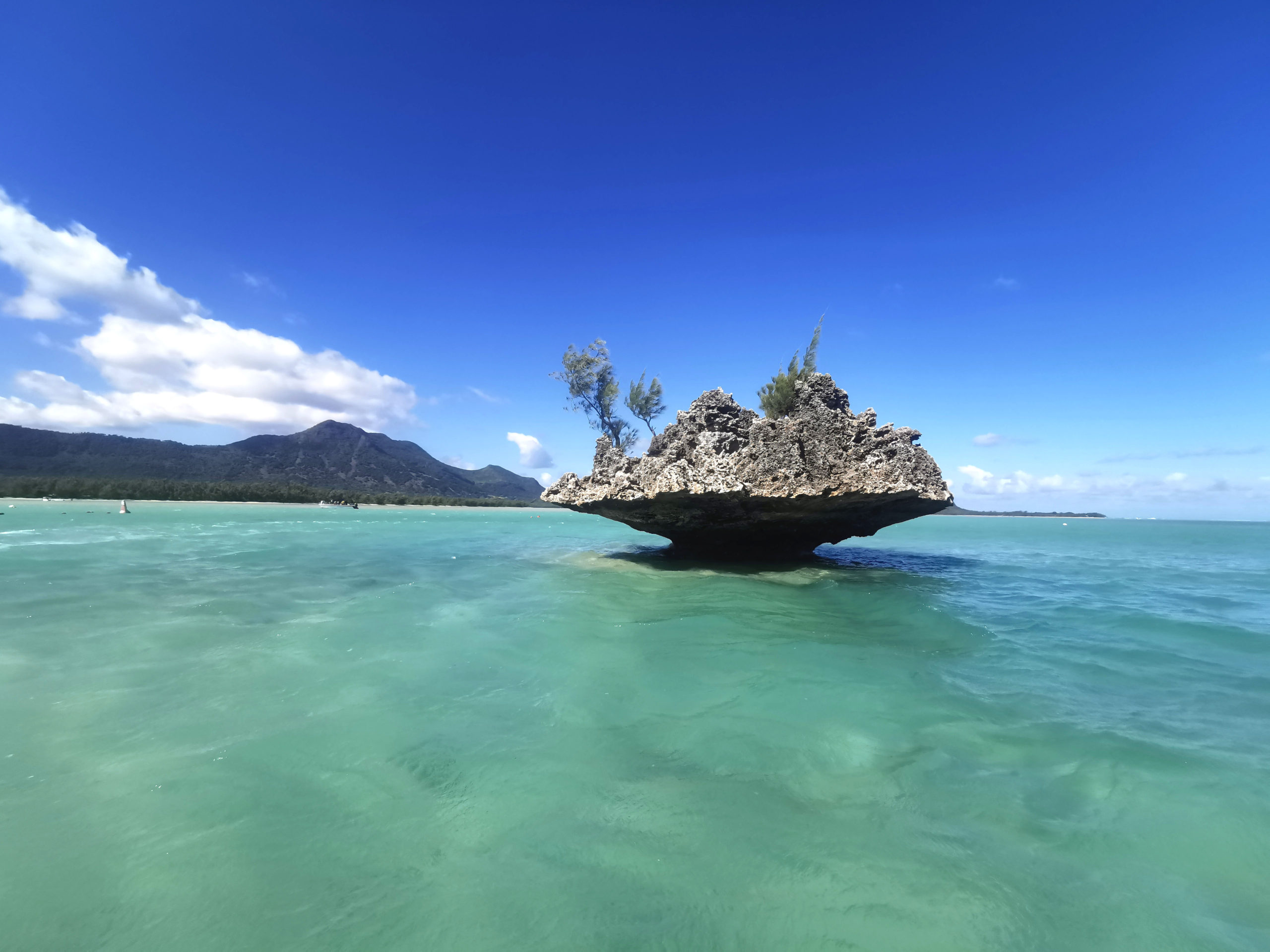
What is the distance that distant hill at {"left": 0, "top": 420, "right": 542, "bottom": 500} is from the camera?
94.6m

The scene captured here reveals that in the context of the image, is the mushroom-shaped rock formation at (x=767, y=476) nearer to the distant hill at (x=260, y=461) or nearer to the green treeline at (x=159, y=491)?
the green treeline at (x=159, y=491)

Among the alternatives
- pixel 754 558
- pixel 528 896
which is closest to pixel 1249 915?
pixel 528 896

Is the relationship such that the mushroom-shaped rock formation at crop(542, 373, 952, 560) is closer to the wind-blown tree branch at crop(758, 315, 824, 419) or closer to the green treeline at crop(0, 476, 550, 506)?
the wind-blown tree branch at crop(758, 315, 824, 419)

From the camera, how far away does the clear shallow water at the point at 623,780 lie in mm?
2467

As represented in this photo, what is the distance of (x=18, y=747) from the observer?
388 cm

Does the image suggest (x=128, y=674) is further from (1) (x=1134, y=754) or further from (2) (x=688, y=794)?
(1) (x=1134, y=754)

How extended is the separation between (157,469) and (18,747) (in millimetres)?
125753

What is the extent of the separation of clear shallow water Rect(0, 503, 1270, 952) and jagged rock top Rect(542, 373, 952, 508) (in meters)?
4.31

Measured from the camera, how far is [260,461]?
119625mm

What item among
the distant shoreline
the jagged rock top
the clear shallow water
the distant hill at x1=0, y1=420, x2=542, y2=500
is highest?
the distant hill at x1=0, y1=420, x2=542, y2=500

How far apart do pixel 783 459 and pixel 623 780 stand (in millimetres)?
10256

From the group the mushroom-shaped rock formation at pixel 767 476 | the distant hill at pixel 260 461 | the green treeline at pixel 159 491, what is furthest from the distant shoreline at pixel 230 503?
the mushroom-shaped rock formation at pixel 767 476

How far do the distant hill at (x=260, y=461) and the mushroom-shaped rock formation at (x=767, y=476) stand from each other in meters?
90.8

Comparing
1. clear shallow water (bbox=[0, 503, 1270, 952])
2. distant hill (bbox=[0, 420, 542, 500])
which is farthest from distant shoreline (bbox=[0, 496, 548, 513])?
clear shallow water (bbox=[0, 503, 1270, 952])
